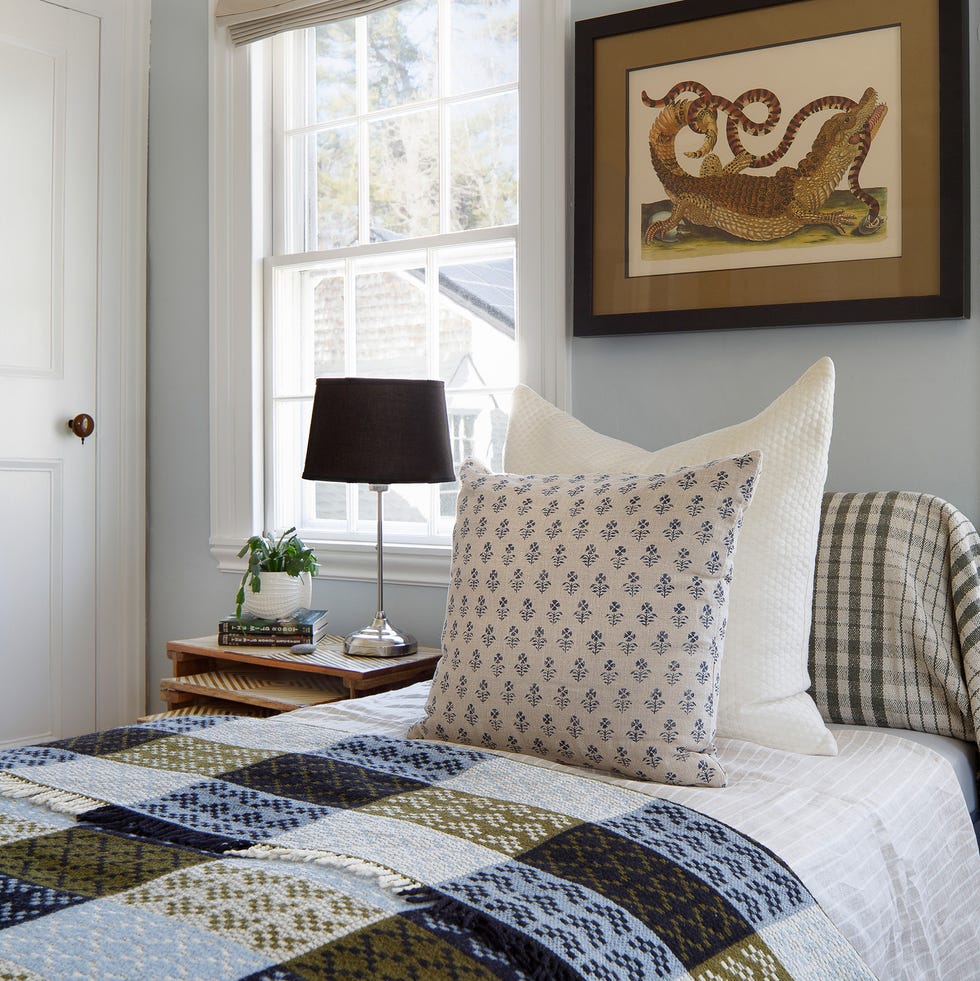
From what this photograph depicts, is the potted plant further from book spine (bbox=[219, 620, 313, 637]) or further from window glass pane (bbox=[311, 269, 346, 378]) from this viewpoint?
window glass pane (bbox=[311, 269, 346, 378])

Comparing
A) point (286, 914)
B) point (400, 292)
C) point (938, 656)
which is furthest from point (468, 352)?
point (286, 914)

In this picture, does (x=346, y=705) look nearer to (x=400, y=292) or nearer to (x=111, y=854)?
(x=111, y=854)

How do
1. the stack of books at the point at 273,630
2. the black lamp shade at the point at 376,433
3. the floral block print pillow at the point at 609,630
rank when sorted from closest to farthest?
the floral block print pillow at the point at 609,630
the black lamp shade at the point at 376,433
the stack of books at the point at 273,630

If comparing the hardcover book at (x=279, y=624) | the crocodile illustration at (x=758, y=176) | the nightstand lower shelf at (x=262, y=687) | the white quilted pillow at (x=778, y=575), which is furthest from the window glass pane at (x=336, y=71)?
the white quilted pillow at (x=778, y=575)

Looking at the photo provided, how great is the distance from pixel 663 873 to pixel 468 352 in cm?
181

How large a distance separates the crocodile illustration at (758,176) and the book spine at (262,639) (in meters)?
1.19

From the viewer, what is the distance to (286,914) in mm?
899

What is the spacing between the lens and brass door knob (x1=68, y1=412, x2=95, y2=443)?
3.08m

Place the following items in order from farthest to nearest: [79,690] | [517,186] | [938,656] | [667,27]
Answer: [79,690], [517,186], [667,27], [938,656]

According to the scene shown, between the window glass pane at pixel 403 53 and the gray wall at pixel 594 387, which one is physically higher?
the window glass pane at pixel 403 53

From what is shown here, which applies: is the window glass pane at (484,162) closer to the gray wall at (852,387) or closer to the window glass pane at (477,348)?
the window glass pane at (477,348)

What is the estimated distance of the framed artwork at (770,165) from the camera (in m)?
1.97

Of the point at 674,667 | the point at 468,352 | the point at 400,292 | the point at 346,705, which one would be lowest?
the point at 346,705

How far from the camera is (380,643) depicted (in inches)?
93.8
